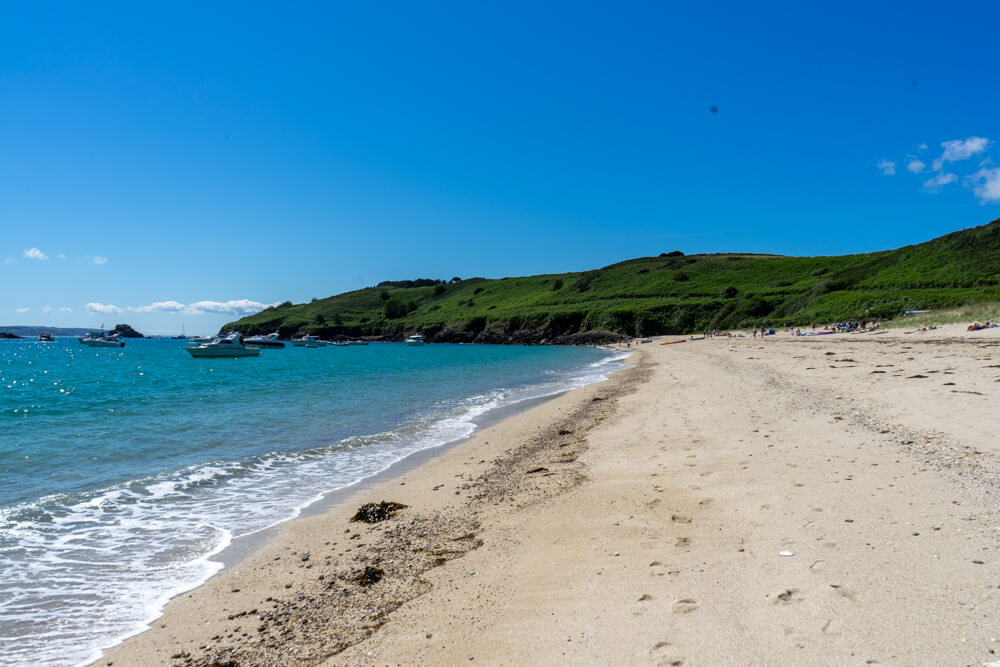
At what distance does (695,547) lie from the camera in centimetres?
536

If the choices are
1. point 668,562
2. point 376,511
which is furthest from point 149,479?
point 668,562

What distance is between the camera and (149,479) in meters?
11.0

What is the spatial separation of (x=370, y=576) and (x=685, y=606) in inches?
136

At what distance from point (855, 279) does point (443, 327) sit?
8834 centimetres

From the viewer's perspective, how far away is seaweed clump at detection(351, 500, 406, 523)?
8069mm

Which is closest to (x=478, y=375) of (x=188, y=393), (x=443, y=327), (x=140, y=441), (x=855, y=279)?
(x=188, y=393)

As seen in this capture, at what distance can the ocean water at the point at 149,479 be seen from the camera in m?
5.84

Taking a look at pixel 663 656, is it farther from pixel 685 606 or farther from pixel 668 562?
pixel 668 562

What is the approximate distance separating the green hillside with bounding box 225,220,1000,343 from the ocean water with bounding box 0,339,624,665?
60.3 metres

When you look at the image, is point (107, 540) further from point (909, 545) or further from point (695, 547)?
point (909, 545)

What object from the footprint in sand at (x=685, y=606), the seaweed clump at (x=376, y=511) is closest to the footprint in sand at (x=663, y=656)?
the footprint in sand at (x=685, y=606)

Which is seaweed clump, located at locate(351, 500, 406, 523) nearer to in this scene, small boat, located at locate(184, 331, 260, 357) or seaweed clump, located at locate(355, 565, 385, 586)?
seaweed clump, located at locate(355, 565, 385, 586)

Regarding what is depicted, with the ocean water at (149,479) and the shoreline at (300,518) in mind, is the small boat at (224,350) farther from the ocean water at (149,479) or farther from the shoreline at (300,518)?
the shoreline at (300,518)

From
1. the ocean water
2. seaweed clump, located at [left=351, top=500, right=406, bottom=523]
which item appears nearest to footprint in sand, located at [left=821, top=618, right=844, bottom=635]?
seaweed clump, located at [left=351, top=500, right=406, bottom=523]
